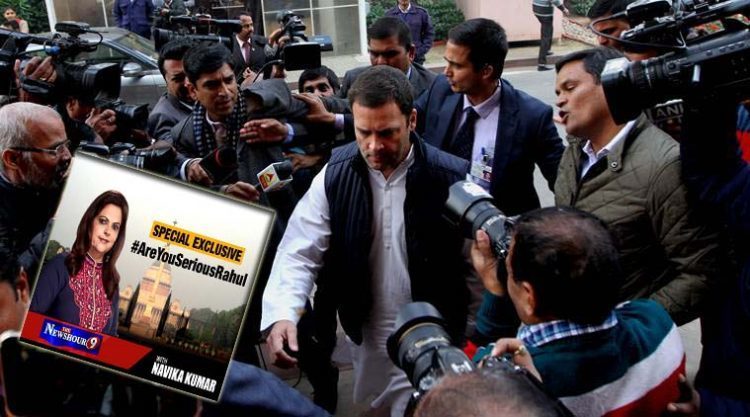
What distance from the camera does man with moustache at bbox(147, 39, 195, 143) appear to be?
3846mm

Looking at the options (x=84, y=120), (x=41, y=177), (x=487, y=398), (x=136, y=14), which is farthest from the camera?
(x=136, y=14)

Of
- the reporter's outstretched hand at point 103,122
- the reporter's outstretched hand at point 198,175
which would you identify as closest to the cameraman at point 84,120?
the reporter's outstretched hand at point 103,122

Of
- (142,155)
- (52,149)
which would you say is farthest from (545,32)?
(52,149)

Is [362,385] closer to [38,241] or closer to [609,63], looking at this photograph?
[38,241]

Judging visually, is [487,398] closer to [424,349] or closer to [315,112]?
[424,349]

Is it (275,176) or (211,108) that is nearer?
(275,176)

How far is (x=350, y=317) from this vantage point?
2438 mm

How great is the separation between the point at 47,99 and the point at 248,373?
2.17 meters

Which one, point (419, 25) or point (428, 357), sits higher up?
point (428, 357)

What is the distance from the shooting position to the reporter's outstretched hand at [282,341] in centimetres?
199

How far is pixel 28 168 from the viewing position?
2.36 metres

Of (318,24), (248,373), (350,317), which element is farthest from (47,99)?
(318,24)

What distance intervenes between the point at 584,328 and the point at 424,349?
0.34 metres

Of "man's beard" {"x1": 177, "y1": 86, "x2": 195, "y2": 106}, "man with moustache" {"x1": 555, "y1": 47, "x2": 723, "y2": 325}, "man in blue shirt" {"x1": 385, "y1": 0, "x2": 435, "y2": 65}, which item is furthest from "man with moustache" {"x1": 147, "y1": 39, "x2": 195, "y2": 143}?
"man in blue shirt" {"x1": 385, "y1": 0, "x2": 435, "y2": 65}
